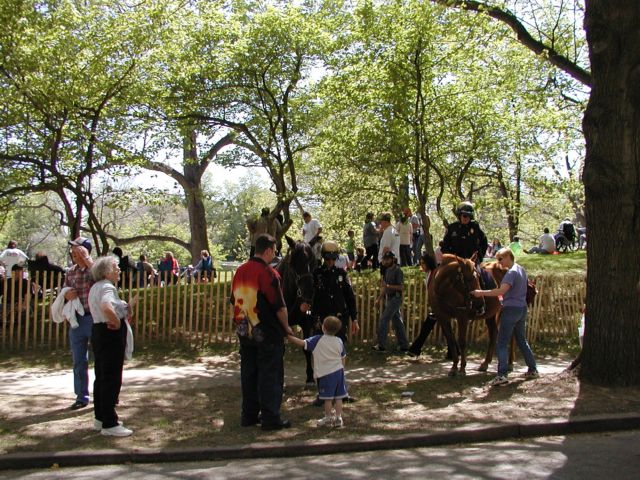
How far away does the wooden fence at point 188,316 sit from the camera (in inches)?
591

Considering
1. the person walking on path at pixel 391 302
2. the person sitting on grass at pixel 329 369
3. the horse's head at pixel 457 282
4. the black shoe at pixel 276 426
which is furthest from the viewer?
the person walking on path at pixel 391 302

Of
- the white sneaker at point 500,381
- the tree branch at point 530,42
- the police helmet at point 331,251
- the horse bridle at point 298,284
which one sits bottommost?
the white sneaker at point 500,381

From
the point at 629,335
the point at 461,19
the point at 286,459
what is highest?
the point at 461,19

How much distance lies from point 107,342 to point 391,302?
669 cm

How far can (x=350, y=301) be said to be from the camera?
35.3 ft

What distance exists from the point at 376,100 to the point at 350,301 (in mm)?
7547

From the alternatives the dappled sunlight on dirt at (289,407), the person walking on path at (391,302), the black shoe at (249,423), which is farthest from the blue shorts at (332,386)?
the person walking on path at (391,302)

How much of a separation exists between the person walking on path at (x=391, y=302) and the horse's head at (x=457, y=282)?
207cm

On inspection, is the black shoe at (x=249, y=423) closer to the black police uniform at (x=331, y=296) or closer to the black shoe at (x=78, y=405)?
the black police uniform at (x=331, y=296)

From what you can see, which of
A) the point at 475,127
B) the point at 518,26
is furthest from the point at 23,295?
the point at 518,26

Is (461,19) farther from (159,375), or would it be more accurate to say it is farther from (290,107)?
(159,375)

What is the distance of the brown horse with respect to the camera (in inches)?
461

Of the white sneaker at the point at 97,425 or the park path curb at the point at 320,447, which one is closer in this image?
the park path curb at the point at 320,447

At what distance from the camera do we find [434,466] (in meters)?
7.05
